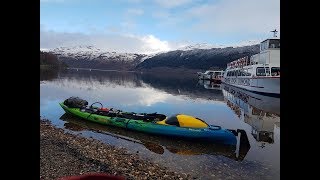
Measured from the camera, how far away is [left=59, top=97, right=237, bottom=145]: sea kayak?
17.3 meters

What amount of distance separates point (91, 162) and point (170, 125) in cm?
655

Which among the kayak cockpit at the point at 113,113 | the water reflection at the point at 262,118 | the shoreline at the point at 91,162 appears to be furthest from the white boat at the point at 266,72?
the shoreline at the point at 91,162

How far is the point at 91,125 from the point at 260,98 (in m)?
28.8

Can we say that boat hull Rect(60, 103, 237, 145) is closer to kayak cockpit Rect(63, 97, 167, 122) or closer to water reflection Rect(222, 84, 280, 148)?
kayak cockpit Rect(63, 97, 167, 122)

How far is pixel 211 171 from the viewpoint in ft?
43.4

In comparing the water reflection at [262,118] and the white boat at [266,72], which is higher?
the white boat at [266,72]

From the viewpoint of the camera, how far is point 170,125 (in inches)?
725

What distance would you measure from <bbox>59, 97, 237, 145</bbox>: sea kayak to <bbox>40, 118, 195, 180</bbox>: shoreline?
3.01m

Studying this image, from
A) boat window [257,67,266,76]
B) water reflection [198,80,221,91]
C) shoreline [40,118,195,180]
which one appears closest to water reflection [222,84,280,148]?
boat window [257,67,266,76]

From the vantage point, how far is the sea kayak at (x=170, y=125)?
1728 cm

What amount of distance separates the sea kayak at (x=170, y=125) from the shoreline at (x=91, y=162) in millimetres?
3014

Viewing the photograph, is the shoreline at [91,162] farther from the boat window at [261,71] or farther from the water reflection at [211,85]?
the water reflection at [211,85]
